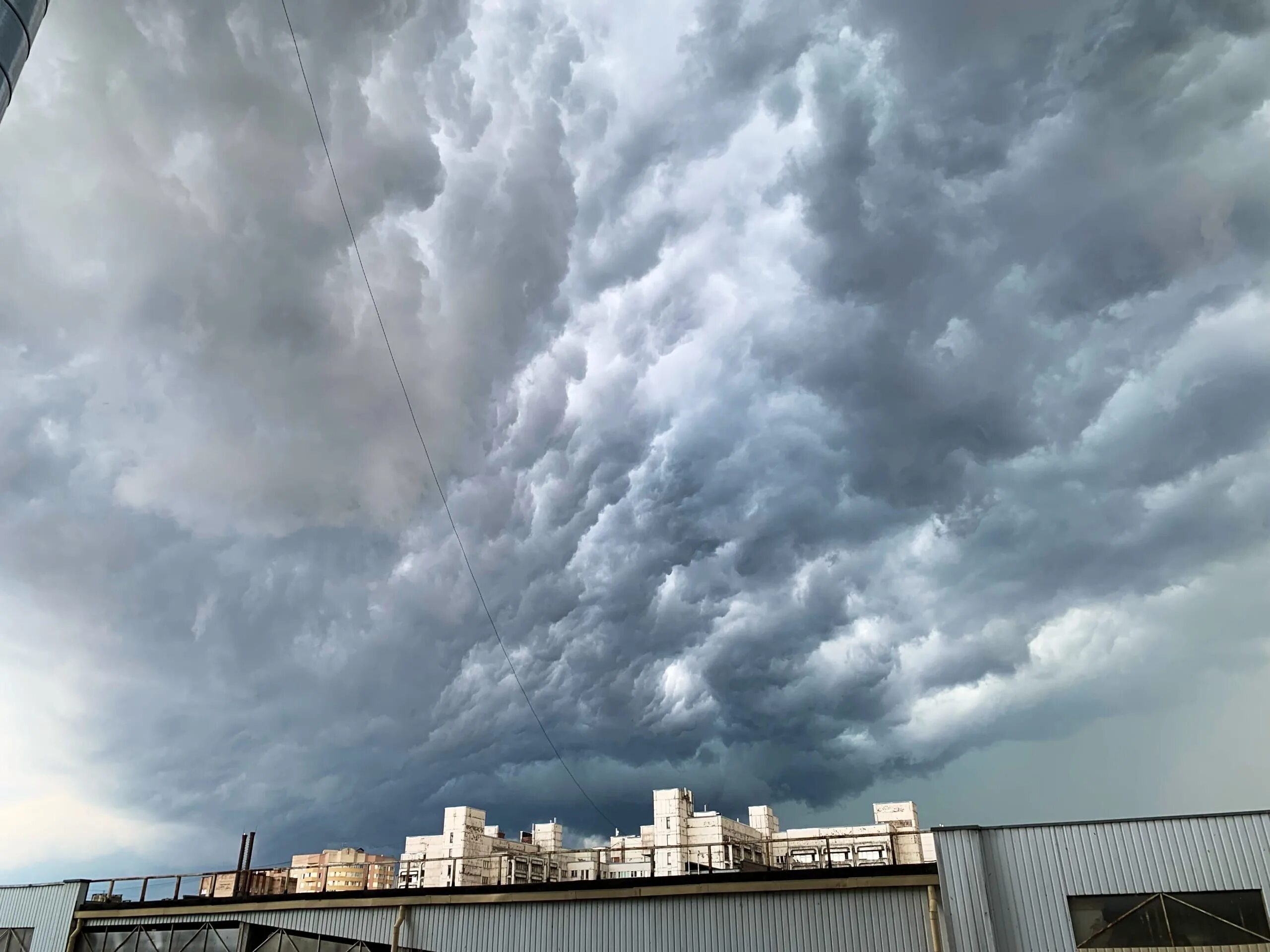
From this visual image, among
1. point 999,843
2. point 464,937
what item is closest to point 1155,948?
point 999,843

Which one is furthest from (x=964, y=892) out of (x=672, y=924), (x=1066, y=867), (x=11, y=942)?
(x=11, y=942)

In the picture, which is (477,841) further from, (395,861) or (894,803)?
(395,861)

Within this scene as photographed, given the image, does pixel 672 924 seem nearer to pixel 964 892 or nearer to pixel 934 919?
pixel 934 919

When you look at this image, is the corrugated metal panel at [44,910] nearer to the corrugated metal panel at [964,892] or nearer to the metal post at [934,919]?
the metal post at [934,919]

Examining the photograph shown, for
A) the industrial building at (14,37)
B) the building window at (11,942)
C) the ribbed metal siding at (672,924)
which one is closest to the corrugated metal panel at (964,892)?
the ribbed metal siding at (672,924)

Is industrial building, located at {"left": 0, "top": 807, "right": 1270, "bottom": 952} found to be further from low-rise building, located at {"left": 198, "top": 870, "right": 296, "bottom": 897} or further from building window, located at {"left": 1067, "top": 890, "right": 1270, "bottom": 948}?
low-rise building, located at {"left": 198, "top": 870, "right": 296, "bottom": 897}

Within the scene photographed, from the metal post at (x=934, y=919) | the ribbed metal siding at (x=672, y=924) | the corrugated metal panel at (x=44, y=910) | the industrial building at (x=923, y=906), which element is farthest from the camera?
the corrugated metal panel at (x=44, y=910)
